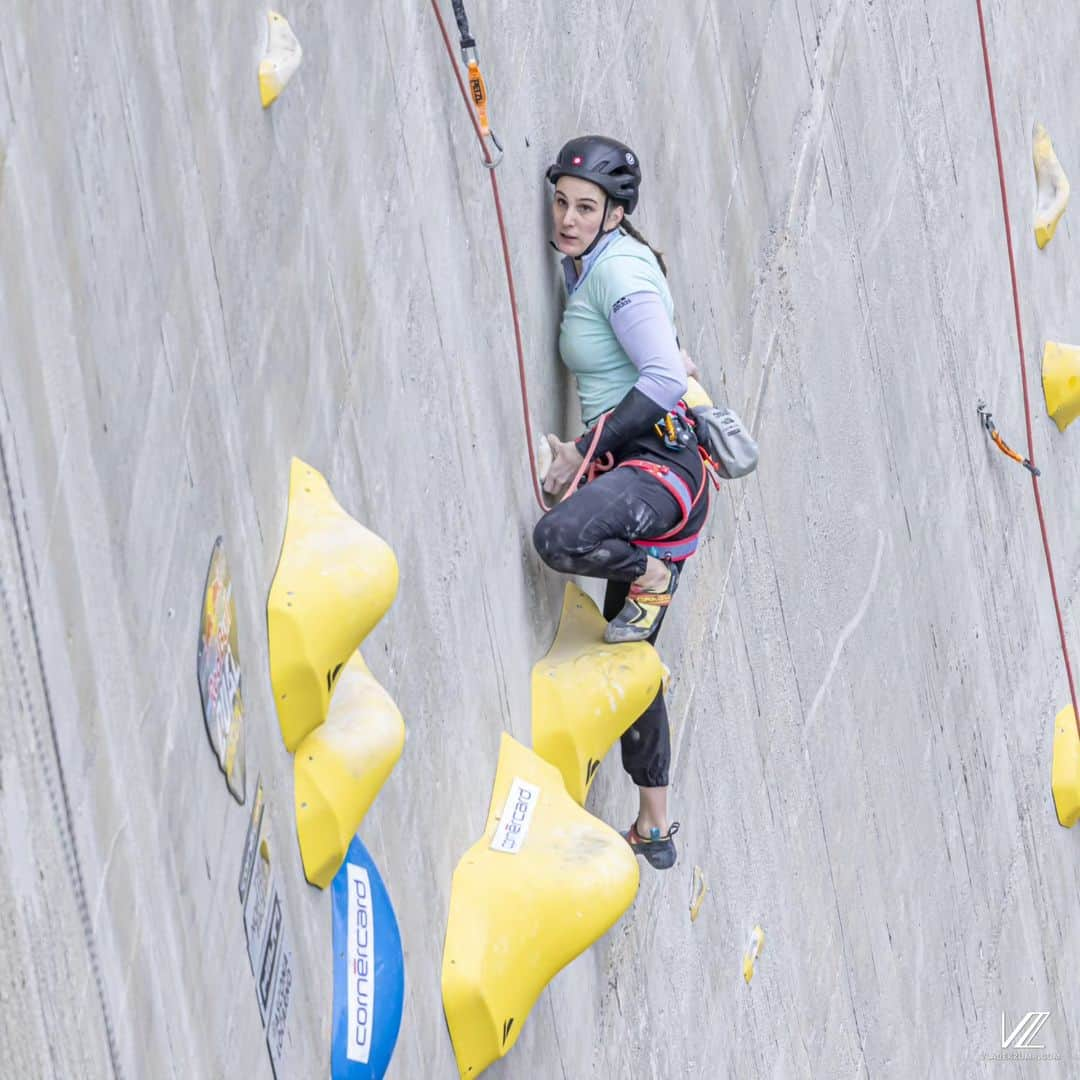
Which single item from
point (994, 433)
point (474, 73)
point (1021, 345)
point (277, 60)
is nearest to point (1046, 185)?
point (1021, 345)

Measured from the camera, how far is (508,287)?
16.5ft

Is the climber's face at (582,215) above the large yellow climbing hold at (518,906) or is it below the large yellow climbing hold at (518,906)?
above

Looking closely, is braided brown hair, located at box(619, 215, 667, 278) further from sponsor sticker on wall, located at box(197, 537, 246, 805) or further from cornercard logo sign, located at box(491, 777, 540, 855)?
sponsor sticker on wall, located at box(197, 537, 246, 805)

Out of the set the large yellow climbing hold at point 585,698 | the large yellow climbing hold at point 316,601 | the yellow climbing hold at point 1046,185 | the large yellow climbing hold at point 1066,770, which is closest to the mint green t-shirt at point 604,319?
the large yellow climbing hold at point 585,698

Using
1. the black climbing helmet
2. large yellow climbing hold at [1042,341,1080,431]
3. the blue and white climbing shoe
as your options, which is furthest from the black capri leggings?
large yellow climbing hold at [1042,341,1080,431]

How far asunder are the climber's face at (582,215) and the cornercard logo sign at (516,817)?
1.29 m

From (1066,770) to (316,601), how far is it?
17.9ft

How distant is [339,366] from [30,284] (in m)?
1.27

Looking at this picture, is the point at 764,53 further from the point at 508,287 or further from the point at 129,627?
the point at 129,627

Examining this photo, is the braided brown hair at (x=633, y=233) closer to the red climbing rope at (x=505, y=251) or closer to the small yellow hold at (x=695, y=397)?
the red climbing rope at (x=505, y=251)

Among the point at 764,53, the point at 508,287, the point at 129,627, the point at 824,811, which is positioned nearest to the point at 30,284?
the point at 129,627

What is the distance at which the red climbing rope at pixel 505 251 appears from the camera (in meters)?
4.77

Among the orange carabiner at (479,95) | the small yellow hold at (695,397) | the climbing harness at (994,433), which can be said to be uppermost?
the orange carabiner at (479,95)

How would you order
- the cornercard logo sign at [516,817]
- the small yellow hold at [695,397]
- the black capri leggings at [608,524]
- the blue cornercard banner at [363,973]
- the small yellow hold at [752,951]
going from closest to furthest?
the blue cornercard banner at [363,973]
the cornercard logo sign at [516,817]
the black capri leggings at [608,524]
the small yellow hold at [695,397]
the small yellow hold at [752,951]
